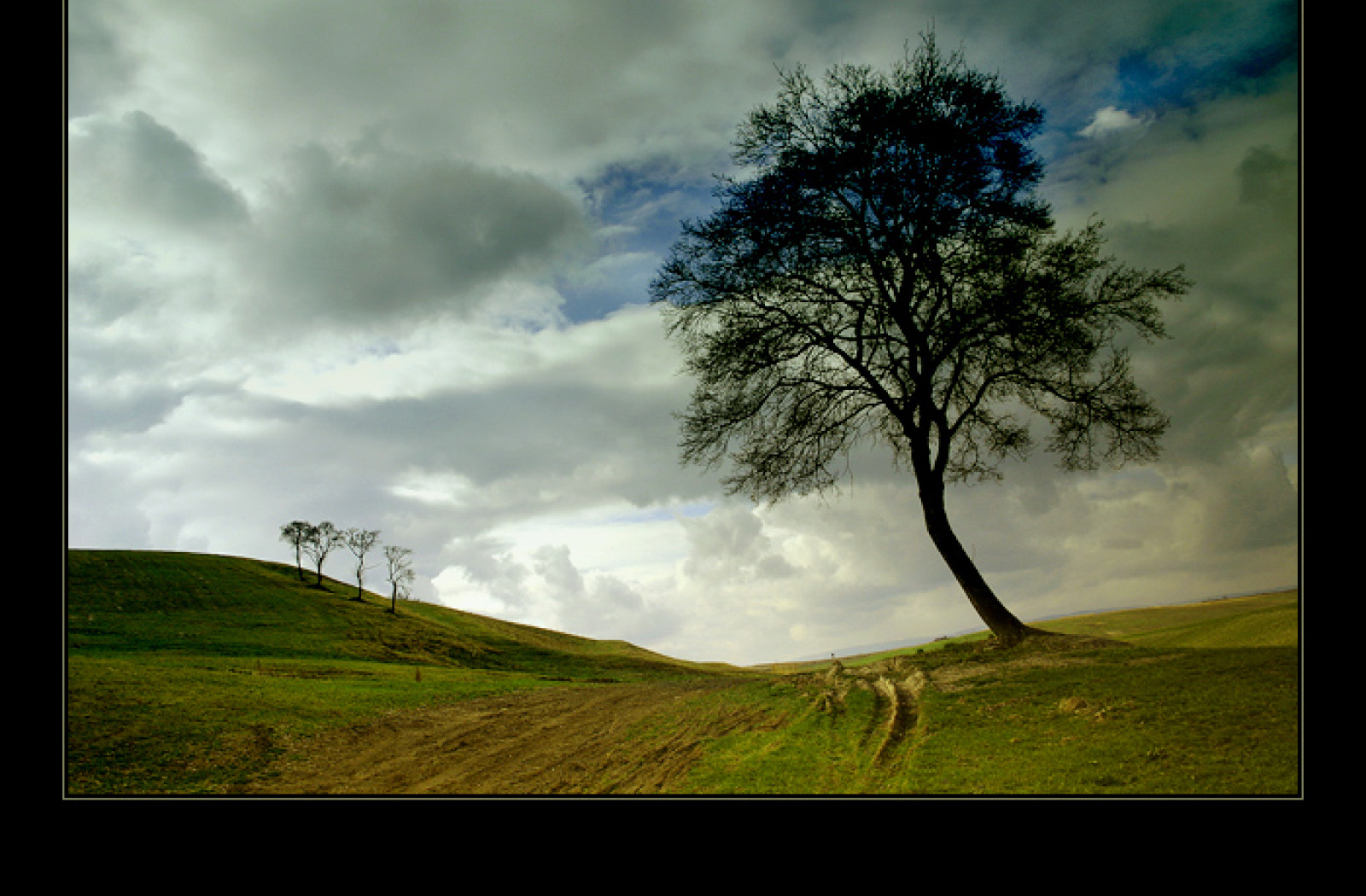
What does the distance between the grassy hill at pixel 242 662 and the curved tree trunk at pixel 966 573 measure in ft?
44.4

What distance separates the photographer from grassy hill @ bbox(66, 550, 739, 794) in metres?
12.2

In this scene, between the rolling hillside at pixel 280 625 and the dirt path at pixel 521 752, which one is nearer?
the dirt path at pixel 521 752

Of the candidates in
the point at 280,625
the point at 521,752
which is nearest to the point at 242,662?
the point at 280,625

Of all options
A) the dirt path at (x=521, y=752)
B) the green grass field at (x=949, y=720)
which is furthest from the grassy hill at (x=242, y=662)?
the dirt path at (x=521, y=752)

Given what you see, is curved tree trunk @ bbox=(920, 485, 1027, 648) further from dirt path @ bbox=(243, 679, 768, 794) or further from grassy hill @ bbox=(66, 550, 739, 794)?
grassy hill @ bbox=(66, 550, 739, 794)

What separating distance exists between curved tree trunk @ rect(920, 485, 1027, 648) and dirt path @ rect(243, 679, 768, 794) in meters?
5.47

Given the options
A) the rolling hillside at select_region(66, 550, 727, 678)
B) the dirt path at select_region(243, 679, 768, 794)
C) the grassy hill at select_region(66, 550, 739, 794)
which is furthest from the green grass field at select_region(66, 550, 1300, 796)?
the rolling hillside at select_region(66, 550, 727, 678)

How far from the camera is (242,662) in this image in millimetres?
35062

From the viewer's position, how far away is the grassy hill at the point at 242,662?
12.2 metres

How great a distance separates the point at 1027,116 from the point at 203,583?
72.2m

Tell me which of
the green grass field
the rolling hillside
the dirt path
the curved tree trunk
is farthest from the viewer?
the rolling hillside

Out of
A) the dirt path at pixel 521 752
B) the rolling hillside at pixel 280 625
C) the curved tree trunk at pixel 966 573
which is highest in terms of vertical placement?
the curved tree trunk at pixel 966 573

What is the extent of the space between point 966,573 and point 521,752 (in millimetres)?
9398

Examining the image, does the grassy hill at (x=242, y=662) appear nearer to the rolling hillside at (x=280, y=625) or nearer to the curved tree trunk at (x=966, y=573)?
the rolling hillside at (x=280, y=625)
